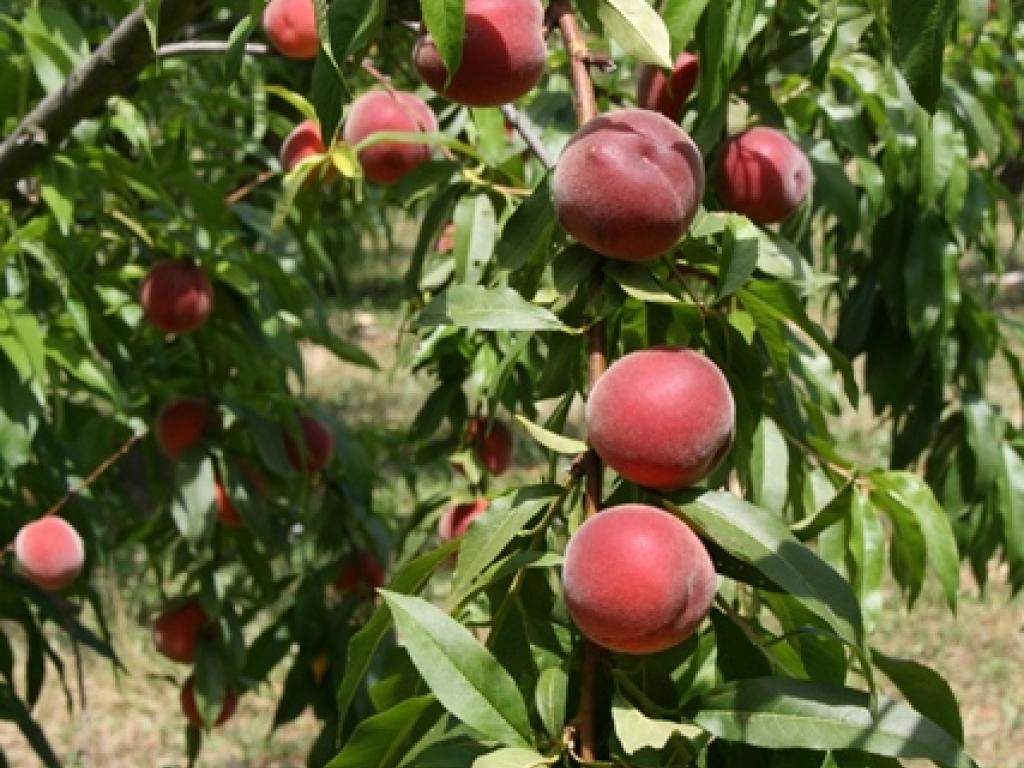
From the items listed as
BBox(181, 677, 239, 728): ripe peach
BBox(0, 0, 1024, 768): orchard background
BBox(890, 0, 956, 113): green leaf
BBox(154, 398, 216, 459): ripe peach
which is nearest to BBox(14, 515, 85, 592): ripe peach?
BBox(0, 0, 1024, 768): orchard background

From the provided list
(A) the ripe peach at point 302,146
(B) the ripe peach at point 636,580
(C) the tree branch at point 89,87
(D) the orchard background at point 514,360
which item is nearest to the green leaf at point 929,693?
(D) the orchard background at point 514,360

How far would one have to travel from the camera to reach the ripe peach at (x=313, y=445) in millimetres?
1908

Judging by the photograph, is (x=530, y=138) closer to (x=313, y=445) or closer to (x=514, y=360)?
(x=514, y=360)

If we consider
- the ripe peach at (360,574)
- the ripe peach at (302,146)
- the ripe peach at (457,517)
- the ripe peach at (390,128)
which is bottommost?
the ripe peach at (360,574)

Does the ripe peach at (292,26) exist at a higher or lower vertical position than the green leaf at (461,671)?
higher

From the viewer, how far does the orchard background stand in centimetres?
74

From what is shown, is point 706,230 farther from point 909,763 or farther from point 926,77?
point 909,763

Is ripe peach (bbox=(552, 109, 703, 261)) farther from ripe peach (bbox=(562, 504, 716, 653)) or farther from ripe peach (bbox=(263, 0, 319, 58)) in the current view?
ripe peach (bbox=(263, 0, 319, 58))

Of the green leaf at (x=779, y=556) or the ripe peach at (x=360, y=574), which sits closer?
the green leaf at (x=779, y=556)

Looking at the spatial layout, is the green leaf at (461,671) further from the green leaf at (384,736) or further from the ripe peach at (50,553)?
the ripe peach at (50,553)

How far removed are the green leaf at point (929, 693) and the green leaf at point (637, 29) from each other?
1.06ft

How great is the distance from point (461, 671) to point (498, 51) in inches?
12.6

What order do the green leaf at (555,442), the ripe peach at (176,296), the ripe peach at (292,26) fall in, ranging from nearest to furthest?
the green leaf at (555,442) < the ripe peach at (292,26) < the ripe peach at (176,296)

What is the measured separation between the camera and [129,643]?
397 centimetres
